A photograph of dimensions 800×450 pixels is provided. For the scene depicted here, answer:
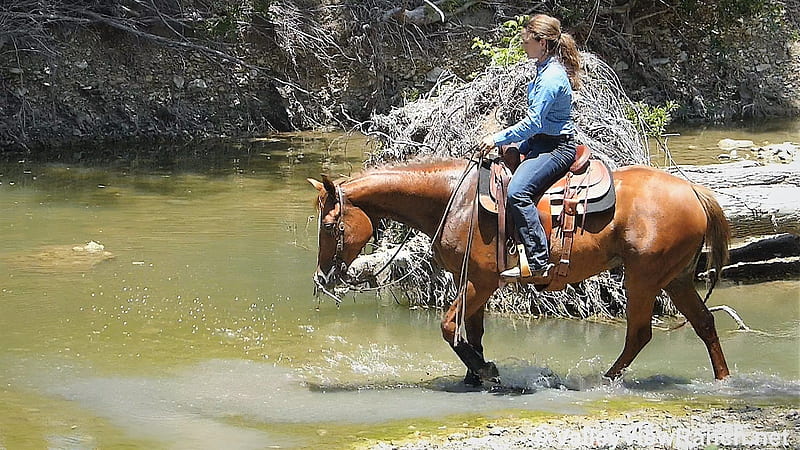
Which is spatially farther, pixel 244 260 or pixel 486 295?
pixel 244 260

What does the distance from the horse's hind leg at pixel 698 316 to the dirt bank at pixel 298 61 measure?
12.2 meters

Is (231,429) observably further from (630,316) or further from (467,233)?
(630,316)

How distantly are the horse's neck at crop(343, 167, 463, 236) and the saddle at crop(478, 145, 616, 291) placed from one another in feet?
1.03

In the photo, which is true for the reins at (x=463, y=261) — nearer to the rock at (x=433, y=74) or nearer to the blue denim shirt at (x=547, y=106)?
the blue denim shirt at (x=547, y=106)

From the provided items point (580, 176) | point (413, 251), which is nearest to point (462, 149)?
point (413, 251)

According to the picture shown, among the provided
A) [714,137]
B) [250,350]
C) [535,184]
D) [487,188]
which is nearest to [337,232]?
[487,188]

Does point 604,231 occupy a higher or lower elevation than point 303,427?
higher

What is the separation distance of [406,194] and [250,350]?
223 cm

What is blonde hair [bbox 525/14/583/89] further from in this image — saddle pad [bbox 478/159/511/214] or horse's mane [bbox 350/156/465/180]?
horse's mane [bbox 350/156/465/180]

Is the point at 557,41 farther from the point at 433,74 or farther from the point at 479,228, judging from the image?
the point at 433,74

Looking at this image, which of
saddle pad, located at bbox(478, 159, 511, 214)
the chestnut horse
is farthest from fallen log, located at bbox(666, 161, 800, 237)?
saddle pad, located at bbox(478, 159, 511, 214)

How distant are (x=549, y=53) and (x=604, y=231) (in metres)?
1.34

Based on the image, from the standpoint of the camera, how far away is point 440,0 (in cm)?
2155

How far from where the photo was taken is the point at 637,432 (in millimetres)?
6180
